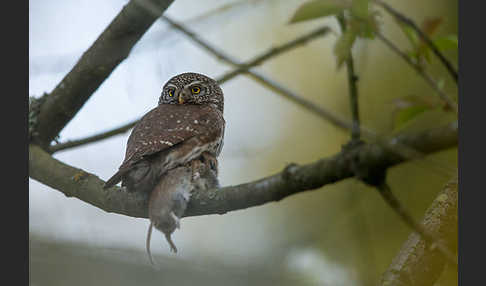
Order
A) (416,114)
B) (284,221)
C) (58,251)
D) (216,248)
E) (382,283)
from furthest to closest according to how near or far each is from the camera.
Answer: (284,221)
(216,248)
(58,251)
(382,283)
(416,114)

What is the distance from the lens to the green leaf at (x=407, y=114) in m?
1.77

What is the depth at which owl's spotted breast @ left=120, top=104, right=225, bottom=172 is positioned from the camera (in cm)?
239

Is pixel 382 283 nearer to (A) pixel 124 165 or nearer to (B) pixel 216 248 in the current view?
(A) pixel 124 165

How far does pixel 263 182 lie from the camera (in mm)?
1526

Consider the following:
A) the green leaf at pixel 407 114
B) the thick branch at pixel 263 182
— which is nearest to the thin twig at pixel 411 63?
the green leaf at pixel 407 114

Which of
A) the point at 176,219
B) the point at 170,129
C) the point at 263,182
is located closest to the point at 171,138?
the point at 170,129

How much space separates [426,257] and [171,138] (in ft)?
3.99

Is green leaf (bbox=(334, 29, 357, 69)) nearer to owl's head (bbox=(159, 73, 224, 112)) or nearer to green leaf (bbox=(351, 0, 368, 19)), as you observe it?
green leaf (bbox=(351, 0, 368, 19))

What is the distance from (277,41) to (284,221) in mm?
1617

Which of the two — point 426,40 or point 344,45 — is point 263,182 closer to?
point 344,45

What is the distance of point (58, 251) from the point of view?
333cm

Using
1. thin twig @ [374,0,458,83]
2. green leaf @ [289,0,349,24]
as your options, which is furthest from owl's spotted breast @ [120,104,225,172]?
thin twig @ [374,0,458,83]

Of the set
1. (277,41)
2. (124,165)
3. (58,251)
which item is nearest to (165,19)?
(124,165)

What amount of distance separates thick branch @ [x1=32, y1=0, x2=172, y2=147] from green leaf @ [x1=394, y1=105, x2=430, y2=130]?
124cm
